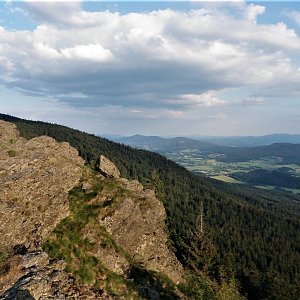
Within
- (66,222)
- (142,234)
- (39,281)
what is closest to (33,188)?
(66,222)

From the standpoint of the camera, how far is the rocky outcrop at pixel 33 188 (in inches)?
1661

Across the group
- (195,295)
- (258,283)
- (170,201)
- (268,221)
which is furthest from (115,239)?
(268,221)

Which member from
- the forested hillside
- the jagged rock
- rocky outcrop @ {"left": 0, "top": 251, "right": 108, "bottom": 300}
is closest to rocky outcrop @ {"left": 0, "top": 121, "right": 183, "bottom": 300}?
rocky outcrop @ {"left": 0, "top": 251, "right": 108, "bottom": 300}

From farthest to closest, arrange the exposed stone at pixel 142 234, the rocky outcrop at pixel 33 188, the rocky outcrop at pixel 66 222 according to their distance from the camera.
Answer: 1. the exposed stone at pixel 142 234
2. the rocky outcrop at pixel 33 188
3. the rocky outcrop at pixel 66 222

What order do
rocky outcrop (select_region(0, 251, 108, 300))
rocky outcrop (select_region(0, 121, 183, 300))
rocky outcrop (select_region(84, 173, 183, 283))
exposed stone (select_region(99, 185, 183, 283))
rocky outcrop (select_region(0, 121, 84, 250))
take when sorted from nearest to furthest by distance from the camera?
rocky outcrop (select_region(0, 251, 108, 300))
rocky outcrop (select_region(0, 121, 183, 300))
rocky outcrop (select_region(0, 121, 84, 250))
rocky outcrop (select_region(84, 173, 183, 283))
exposed stone (select_region(99, 185, 183, 283))

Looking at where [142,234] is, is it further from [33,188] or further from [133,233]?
[33,188]

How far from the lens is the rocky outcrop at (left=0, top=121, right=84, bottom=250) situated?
4219 cm

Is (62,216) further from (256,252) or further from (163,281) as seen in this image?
(256,252)

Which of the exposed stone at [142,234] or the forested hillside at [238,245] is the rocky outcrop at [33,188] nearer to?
the exposed stone at [142,234]

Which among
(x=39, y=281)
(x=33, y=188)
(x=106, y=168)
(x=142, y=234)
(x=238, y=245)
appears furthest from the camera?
(x=238, y=245)

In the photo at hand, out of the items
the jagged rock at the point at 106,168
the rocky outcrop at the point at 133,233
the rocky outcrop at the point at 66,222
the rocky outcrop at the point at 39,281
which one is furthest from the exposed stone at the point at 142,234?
the rocky outcrop at the point at 39,281

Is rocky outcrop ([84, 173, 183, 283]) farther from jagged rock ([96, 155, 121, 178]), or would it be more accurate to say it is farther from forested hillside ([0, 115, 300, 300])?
forested hillside ([0, 115, 300, 300])

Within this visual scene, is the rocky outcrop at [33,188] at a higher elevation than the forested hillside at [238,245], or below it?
higher

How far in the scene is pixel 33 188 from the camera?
47844mm
